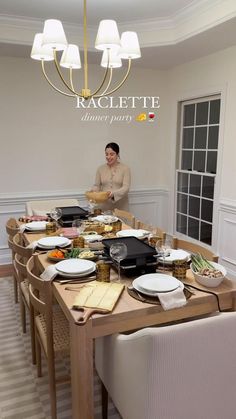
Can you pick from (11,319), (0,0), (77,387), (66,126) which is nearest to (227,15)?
(0,0)

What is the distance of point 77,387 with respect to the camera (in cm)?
143

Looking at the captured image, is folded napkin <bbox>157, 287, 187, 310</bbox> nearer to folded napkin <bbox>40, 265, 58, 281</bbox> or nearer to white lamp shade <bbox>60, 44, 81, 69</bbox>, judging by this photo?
folded napkin <bbox>40, 265, 58, 281</bbox>

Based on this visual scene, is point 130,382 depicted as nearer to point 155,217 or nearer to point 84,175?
point 84,175

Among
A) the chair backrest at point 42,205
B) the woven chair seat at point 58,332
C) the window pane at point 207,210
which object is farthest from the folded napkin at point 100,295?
the window pane at point 207,210

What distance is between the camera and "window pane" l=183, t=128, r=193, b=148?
436 centimetres

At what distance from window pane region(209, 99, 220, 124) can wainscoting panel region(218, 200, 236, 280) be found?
976 mm

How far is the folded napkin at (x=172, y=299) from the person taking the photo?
1459 millimetres

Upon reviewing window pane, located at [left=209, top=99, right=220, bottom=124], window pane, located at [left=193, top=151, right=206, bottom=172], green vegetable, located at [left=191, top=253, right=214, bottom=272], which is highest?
window pane, located at [left=209, top=99, right=220, bottom=124]

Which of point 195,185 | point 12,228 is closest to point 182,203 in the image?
point 195,185

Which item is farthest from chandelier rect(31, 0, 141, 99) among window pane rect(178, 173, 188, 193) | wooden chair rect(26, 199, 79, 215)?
window pane rect(178, 173, 188, 193)

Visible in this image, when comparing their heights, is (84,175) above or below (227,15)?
below

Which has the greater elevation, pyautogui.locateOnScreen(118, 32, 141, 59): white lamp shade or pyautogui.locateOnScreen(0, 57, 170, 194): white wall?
pyautogui.locateOnScreen(118, 32, 141, 59): white lamp shade

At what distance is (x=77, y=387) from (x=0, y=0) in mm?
3116

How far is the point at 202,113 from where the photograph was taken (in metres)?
4.09
